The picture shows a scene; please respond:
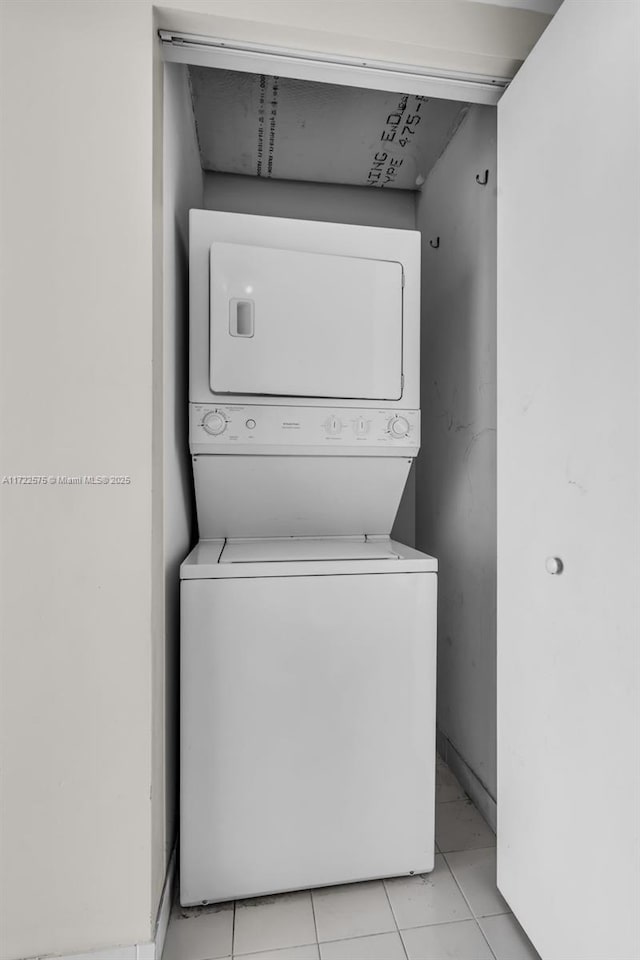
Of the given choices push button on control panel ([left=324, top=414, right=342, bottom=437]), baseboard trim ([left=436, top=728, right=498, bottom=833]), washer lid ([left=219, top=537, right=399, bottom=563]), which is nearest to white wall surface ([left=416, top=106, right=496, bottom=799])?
baseboard trim ([left=436, top=728, right=498, bottom=833])

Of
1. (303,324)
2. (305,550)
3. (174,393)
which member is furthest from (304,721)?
(303,324)

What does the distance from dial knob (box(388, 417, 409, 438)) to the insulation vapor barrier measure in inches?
47.5

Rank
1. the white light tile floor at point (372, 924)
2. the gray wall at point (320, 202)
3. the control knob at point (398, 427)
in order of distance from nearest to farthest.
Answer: the white light tile floor at point (372, 924), the control knob at point (398, 427), the gray wall at point (320, 202)

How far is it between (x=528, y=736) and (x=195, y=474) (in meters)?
1.23

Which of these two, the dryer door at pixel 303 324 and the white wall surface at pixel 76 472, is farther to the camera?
the dryer door at pixel 303 324

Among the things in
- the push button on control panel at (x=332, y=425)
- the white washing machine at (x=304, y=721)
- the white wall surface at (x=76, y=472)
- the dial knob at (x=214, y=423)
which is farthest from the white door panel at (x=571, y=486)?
the white wall surface at (x=76, y=472)

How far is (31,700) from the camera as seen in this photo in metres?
1.24

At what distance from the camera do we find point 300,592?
151 cm

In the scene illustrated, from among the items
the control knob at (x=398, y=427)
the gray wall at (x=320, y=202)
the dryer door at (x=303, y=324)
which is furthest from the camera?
the gray wall at (x=320, y=202)

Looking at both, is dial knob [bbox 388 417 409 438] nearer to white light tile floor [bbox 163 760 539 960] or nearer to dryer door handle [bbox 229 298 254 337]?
dryer door handle [bbox 229 298 254 337]

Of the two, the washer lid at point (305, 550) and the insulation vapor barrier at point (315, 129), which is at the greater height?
the insulation vapor barrier at point (315, 129)

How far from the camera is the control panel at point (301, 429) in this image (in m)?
1.63

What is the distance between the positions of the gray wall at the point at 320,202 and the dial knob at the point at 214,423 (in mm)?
1311

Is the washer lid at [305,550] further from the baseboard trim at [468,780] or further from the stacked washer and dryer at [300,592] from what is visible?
the baseboard trim at [468,780]
